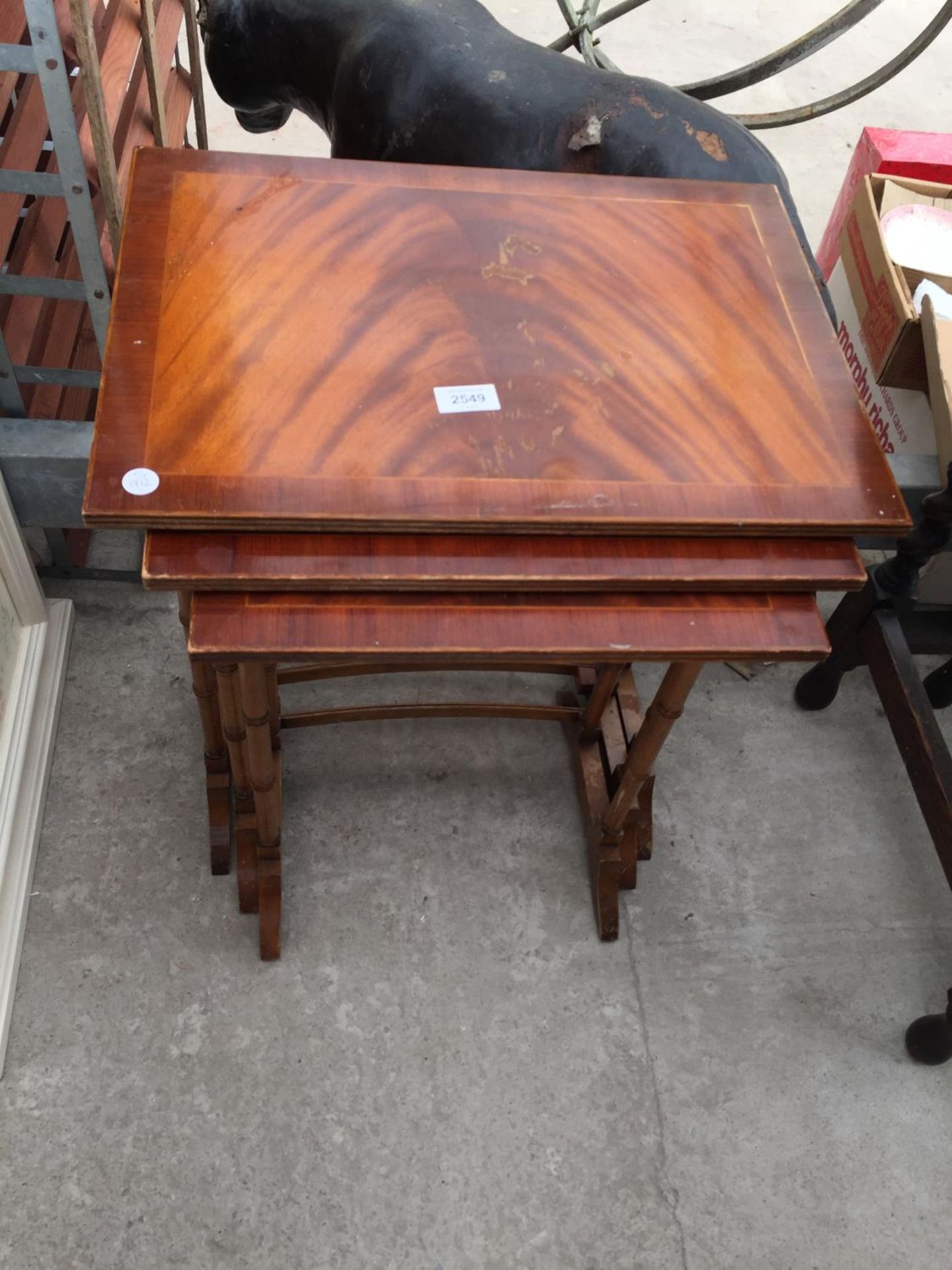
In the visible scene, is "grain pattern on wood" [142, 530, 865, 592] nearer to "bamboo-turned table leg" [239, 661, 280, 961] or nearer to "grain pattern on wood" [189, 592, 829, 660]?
"grain pattern on wood" [189, 592, 829, 660]

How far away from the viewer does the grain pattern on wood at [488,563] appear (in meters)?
1.11

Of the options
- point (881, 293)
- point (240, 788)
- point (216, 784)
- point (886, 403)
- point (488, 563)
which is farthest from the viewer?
point (886, 403)

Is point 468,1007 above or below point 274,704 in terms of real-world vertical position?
below

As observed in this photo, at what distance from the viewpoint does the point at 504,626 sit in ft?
3.81

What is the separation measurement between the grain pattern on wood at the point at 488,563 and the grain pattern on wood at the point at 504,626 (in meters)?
0.02

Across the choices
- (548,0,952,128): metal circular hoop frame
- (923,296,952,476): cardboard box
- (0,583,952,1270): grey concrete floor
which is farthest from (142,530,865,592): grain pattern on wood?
(548,0,952,128): metal circular hoop frame

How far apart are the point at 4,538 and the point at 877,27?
13.9 ft

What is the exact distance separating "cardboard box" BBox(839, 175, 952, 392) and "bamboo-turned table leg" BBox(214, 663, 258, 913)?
1.52 meters

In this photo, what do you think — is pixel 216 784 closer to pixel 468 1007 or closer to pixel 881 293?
pixel 468 1007

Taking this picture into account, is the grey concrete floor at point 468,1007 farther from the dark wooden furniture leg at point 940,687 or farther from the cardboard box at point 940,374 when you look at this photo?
the cardboard box at point 940,374

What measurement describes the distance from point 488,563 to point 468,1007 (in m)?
0.96

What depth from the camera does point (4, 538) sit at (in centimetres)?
183

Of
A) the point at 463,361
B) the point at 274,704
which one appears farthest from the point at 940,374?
the point at 274,704

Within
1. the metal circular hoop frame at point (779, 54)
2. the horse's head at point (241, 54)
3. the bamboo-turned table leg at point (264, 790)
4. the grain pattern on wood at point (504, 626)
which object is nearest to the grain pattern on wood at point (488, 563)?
the grain pattern on wood at point (504, 626)
